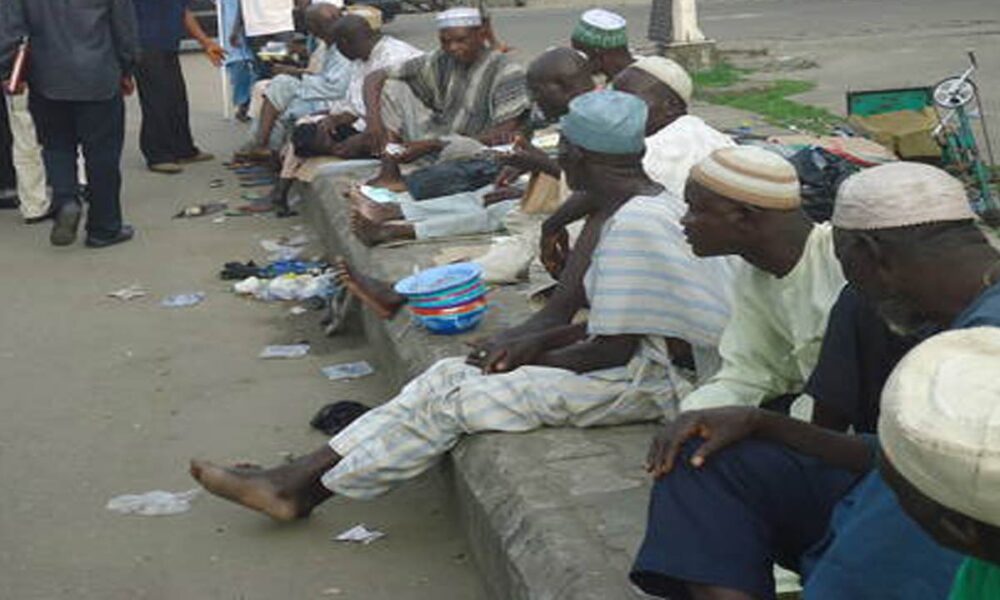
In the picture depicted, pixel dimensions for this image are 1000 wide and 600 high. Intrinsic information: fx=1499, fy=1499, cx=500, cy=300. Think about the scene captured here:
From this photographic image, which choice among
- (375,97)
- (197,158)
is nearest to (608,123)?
(375,97)

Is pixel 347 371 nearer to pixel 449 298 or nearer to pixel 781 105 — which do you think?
pixel 449 298

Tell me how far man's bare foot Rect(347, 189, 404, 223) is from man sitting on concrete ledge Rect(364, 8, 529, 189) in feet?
1.94

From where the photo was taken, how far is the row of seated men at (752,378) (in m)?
1.69

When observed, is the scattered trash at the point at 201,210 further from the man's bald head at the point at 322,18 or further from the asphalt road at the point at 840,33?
the asphalt road at the point at 840,33

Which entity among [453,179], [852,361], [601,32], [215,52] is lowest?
[215,52]

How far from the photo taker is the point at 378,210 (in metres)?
7.21

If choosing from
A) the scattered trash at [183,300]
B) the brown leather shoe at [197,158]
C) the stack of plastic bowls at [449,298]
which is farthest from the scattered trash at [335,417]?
the brown leather shoe at [197,158]

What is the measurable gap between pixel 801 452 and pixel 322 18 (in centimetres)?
773

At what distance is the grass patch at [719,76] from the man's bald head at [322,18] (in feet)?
13.4

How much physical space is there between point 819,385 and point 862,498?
2.50ft

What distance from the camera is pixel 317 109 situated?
32.9 ft

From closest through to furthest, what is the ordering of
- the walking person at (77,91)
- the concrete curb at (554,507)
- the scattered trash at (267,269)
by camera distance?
1. the concrete curb at (554,507)
2. the scattered trash at (267,269)
3. the walking person at (77,91)

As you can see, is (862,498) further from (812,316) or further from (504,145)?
(504,145)

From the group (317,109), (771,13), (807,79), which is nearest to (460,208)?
(317,109)
